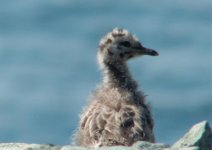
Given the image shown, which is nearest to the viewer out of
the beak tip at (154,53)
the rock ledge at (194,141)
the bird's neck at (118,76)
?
the rock ledge at (194,141)

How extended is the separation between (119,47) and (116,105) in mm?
2319

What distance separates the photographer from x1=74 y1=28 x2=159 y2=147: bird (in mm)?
12258

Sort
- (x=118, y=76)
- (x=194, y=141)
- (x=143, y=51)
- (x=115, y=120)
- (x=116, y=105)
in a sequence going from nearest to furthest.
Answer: (x=194, y=141), (x=115, y=120), (x=116, y=105), (x=118, y=76), (x=143, y=51)

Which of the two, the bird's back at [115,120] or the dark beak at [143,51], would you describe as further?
the dark beak at [143,51]

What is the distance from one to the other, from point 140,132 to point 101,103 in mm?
1402

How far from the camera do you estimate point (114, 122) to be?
12.4m

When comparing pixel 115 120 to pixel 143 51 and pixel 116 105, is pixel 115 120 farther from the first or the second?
pixel 143 51

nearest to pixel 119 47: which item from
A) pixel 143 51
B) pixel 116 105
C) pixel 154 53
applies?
pixel 143 51

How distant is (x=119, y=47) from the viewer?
1532 cm

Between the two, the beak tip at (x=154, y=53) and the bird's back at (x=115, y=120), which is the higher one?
the beak tip at (x=154, y=53)

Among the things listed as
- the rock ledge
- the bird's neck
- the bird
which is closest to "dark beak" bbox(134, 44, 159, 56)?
the bird

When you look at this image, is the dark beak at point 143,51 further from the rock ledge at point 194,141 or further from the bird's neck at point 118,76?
the rock ledge at point 194,141

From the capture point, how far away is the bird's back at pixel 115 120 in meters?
12.2

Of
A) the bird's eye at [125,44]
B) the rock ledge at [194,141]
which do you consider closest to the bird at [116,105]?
the bird's eye at [125,44]
